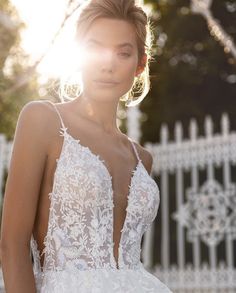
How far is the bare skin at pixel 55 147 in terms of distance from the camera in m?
1.70

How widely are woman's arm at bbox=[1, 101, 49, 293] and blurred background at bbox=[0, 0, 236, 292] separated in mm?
2283

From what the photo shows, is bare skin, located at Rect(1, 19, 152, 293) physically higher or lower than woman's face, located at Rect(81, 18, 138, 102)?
lower

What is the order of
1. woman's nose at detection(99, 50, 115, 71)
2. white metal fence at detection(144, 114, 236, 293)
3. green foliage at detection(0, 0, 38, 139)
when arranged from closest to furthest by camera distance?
woman's nose at detection(99, 50, 115, 71)
green foliage at detection(0, 0, 38, 139)
white metal fence at detection(144, 114, 236, 293)

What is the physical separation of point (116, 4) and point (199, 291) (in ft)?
20.0

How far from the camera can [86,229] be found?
189 cm

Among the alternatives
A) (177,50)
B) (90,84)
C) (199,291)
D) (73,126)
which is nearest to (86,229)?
(73,126)

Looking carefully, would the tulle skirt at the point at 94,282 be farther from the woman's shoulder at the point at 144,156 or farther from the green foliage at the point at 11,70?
the green foliage at the point at 11,70

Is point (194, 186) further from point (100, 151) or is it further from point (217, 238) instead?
point (100, 151)

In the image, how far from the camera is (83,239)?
1868 millimetres

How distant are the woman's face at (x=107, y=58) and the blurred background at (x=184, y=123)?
2053 mm

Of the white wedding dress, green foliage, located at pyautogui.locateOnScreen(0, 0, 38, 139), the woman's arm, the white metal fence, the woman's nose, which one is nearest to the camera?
the woman's arm

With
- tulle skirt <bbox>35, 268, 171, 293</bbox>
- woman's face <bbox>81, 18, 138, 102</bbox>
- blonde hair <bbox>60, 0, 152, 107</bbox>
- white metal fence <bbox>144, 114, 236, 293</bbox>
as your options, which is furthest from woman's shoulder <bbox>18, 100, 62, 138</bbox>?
white metal fence <bbox>144, 114, 236, 293</bbox>

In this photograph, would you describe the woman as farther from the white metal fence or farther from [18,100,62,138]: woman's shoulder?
the white metal fence

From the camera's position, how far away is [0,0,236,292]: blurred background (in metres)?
7.60
